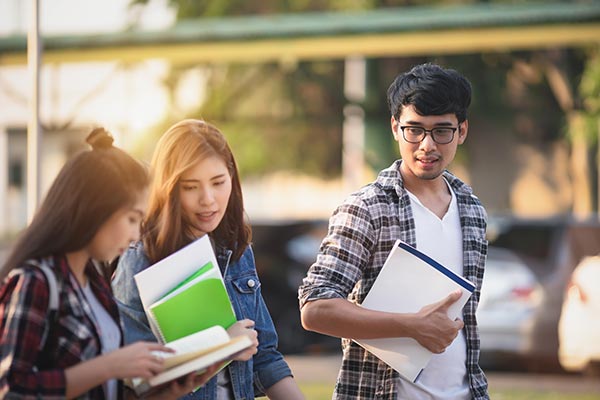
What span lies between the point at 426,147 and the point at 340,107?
16.7 meters

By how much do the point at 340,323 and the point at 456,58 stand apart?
16.0 m

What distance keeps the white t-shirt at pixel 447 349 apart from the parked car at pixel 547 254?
748cm

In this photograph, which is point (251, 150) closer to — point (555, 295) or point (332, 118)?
point (332, 118)

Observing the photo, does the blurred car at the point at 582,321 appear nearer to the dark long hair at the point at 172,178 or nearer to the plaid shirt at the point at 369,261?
the plaid shirt at the point at 369,261

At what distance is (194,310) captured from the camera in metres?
2.94

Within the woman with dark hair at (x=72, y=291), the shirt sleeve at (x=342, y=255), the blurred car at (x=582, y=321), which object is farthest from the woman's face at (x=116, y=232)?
the blurred car at (x=582, y=321)

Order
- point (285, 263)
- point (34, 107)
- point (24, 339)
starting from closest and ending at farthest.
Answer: point (24, 339) → point (34, 107) → point (285, 263)

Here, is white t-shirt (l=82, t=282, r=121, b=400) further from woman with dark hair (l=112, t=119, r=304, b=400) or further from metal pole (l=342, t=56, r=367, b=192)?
metal pole (l=342, t=56, r=367, b=192)

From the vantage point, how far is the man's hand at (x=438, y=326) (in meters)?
3.18

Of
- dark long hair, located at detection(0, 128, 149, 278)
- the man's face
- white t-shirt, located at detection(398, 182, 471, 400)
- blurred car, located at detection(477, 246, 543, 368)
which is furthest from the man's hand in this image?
blurred car, located at detection(477, 246, 543, 368)

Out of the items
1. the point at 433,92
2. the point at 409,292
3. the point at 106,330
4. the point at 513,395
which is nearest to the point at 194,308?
the point at 106,330

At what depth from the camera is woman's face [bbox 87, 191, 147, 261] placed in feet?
8.75

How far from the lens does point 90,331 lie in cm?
267

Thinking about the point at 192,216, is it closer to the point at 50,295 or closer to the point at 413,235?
the point at 413,235
